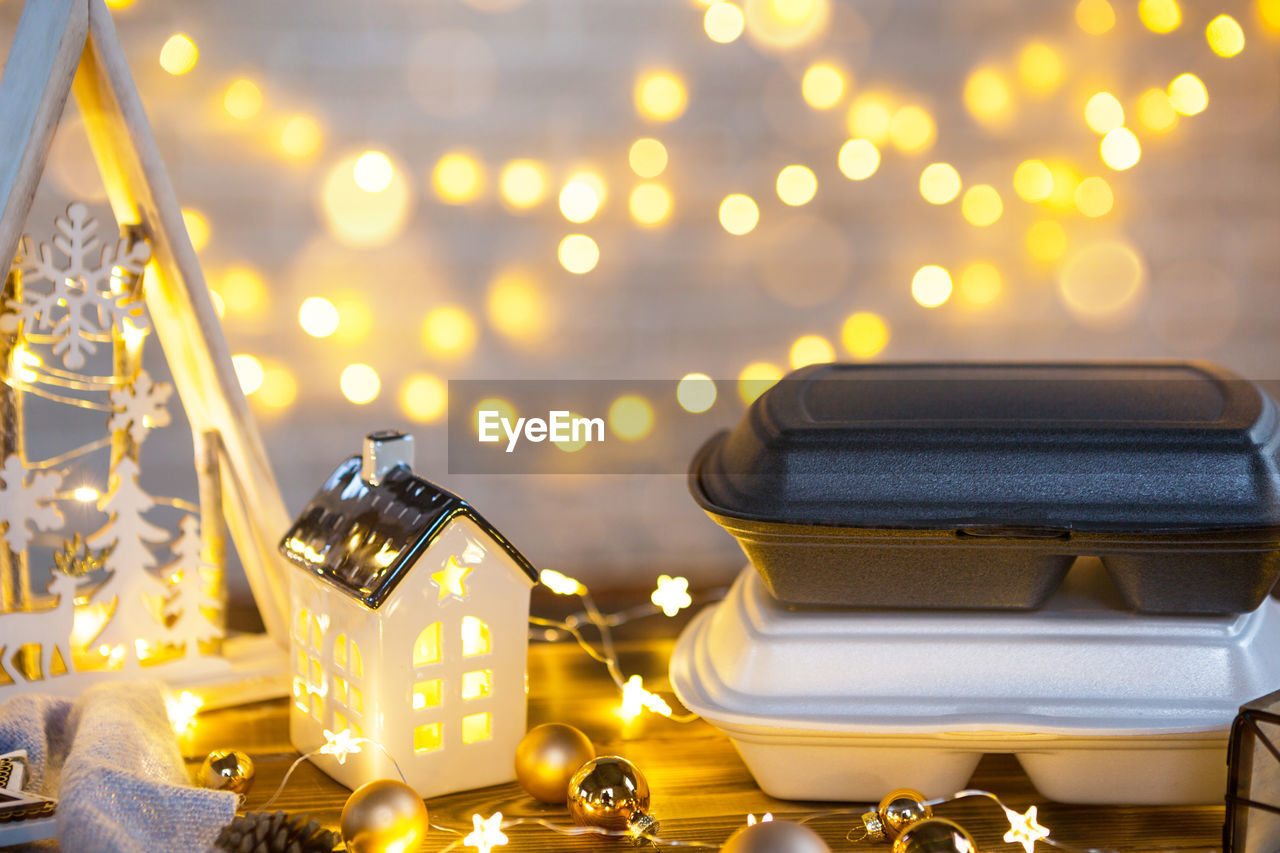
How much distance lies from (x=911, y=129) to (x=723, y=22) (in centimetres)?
24

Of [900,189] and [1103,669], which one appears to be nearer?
[1103,669]

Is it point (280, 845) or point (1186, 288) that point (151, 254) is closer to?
point (280, 845)

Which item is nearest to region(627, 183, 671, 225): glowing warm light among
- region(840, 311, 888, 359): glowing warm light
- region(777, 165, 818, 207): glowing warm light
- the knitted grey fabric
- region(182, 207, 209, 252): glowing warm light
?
region(777, 165, 818, 207): glowing warm light

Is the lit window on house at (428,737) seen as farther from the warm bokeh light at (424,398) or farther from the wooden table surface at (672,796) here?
the warm bokeh light at (424,398)

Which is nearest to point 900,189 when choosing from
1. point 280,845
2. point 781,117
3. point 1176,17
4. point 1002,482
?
point 781,117

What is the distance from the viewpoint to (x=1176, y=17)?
1.25 metres

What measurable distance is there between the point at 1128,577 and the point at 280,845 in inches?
23.0

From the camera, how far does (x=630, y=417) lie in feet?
4.26

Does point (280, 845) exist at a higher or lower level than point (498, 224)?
lower

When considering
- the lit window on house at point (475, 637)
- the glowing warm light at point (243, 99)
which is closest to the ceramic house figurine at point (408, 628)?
the lit window on house at point (475, 637)

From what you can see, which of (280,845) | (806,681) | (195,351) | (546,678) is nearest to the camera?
(280,845)

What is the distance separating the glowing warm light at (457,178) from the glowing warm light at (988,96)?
551 millimetres

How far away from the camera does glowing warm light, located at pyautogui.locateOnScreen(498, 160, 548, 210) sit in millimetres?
1219

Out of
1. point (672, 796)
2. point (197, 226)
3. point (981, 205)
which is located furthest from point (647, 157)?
point (672, 796)
